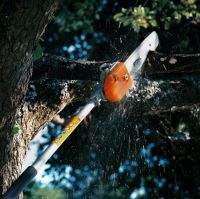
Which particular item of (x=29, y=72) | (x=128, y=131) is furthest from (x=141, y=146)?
(x=29, y=72)

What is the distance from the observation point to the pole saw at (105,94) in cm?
163

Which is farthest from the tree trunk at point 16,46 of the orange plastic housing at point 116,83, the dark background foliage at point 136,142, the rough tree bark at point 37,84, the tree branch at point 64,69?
the dark background foliage at point 136,142

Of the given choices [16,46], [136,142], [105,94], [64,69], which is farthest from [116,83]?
[136,142]

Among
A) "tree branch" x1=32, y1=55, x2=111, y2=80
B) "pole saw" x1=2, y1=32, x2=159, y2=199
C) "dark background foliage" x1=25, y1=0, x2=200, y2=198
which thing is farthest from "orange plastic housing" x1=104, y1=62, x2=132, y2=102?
"dark background foliage" x1=25, y1=0, x2=200, y2=198

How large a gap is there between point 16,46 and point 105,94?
690 mm

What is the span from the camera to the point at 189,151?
12.4ft

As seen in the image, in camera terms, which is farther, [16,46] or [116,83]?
[116,83]

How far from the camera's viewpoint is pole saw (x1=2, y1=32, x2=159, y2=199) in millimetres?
1627

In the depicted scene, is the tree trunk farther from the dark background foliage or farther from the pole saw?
the dark background foliage

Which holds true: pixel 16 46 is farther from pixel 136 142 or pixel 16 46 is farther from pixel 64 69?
pixel 136 142

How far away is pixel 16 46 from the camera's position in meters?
1.42

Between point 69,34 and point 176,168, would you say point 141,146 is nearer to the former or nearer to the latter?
point 176,168

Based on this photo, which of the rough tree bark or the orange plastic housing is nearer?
the rough tree bark

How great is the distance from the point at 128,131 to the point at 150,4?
1088mm
